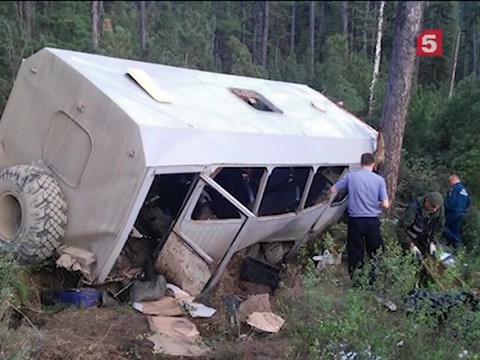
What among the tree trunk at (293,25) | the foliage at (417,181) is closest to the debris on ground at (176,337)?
the foliage at (417,181)

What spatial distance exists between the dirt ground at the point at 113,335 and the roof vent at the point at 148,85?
6.30ft

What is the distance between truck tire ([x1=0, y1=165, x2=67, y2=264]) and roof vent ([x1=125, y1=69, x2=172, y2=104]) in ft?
3.98

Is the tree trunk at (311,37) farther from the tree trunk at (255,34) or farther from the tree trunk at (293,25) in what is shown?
the tree trunk at (255,34)

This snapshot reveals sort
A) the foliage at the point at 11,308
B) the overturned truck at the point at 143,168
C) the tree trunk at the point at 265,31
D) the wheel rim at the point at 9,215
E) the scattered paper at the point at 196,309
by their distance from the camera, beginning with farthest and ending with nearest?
the tree trunk at the point at 265,31 < the wheel rim at the point at 9,215 < the scattered paper at the point at 196,309 < the overturned truck at the point at 143,168 < the foliage at the point at 11,308

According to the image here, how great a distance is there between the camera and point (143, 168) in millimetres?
4734

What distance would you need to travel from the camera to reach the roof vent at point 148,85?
18.5 feet

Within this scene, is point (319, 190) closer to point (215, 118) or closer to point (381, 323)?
point (215, 118)

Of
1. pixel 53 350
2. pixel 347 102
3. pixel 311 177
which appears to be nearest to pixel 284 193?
pixel 311 177

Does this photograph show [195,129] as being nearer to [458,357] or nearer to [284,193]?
[284,193]

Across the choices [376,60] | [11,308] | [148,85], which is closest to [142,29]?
[376,60]

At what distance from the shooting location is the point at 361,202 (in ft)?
21.3

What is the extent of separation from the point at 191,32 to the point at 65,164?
2002 centimetres

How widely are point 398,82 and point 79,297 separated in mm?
6201

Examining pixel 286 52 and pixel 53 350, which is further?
pixel 286 52
